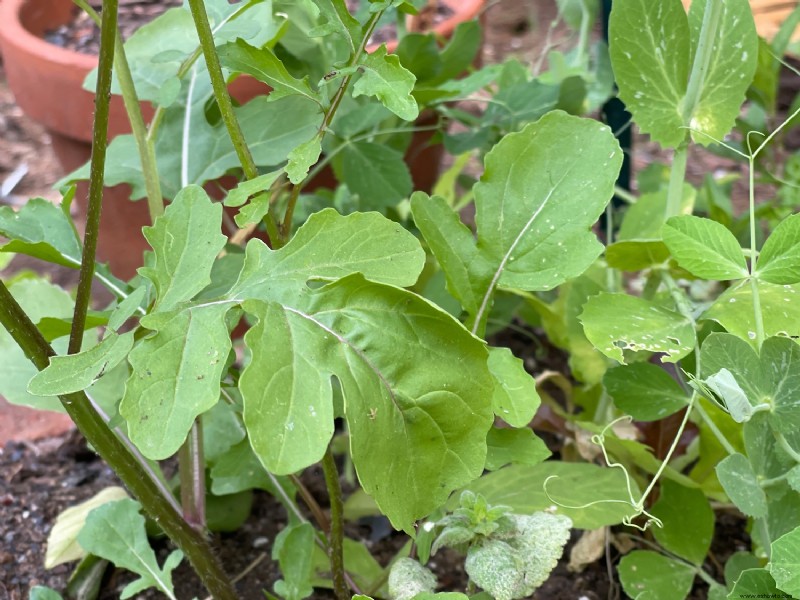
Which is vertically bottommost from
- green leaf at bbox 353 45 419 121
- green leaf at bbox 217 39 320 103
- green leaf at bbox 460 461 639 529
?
green leaf at bbox 460 461 639 529

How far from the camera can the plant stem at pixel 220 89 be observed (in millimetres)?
708

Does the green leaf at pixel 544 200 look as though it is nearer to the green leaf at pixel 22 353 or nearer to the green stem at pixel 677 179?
the green stem at pixel 677 179

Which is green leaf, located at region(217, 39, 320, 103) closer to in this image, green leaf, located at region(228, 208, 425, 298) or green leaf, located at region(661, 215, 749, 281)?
green leaf, located at region(228, 208, 425, 298)

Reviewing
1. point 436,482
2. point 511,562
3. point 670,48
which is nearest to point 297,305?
point 436,482

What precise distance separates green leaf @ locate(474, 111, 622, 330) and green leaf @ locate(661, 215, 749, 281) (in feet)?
0.25

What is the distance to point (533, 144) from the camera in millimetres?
882

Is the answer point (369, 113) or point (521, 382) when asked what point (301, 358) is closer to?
point (521, 382)

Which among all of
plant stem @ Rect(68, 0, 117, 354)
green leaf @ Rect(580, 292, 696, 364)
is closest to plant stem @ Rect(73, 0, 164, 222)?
plant stem @ Rect(68, 0, 117, 354)

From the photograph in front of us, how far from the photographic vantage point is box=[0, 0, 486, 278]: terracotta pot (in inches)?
67.4

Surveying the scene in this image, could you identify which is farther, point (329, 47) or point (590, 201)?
point (329, 47)

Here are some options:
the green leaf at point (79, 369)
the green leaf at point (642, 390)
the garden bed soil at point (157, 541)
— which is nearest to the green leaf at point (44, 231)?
the green leaf at point (79, 369)

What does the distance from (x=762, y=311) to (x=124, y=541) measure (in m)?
0.77

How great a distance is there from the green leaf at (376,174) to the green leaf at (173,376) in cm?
58

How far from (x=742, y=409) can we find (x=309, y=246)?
39 centimetres
